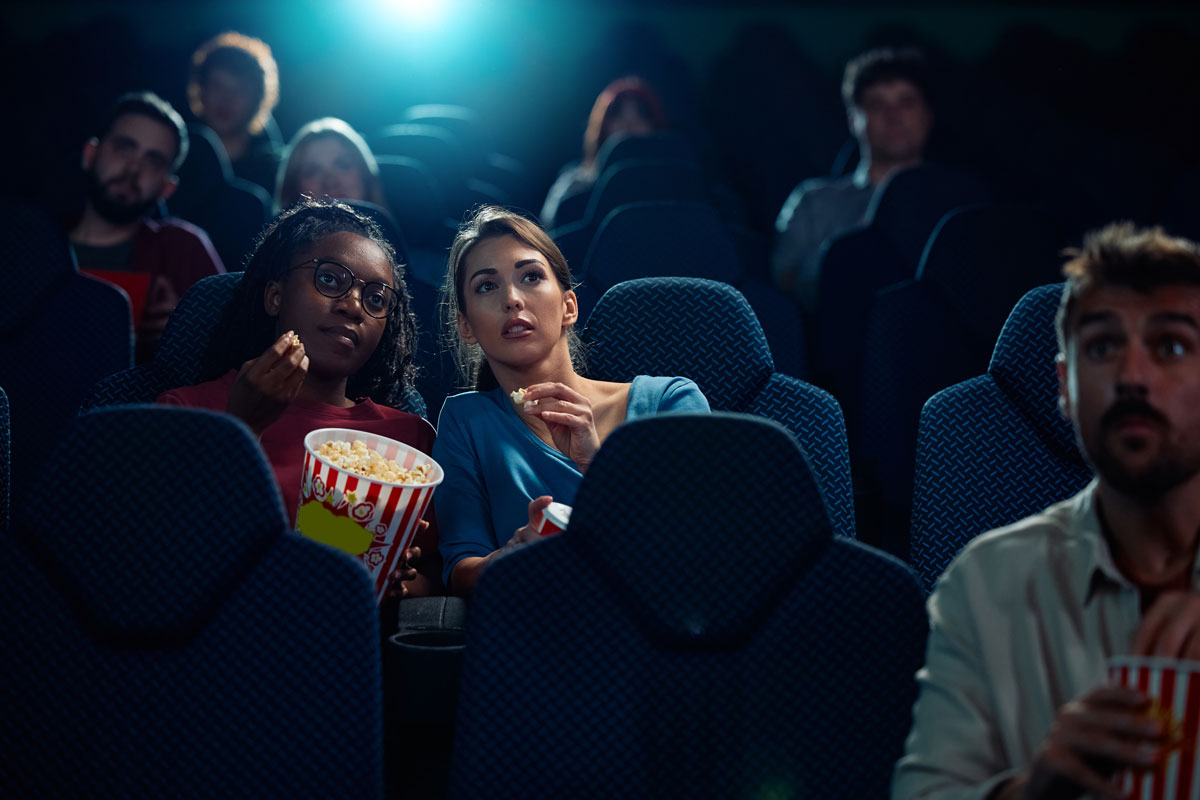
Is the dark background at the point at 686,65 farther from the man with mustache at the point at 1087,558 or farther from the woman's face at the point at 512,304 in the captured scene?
the man with mustache at the point at 1087,558

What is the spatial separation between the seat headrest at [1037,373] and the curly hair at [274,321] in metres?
0.81

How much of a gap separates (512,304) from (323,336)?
246mm

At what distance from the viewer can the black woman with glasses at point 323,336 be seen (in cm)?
147

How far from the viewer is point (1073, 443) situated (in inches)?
58.2

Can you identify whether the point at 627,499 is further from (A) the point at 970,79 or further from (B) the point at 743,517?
(A) the point at 970,79

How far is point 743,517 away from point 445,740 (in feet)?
1.49

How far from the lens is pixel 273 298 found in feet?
5.16

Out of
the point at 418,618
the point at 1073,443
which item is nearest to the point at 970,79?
the point at 1073,443

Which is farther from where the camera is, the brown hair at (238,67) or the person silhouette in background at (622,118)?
the person silhouette in background at (622,118)

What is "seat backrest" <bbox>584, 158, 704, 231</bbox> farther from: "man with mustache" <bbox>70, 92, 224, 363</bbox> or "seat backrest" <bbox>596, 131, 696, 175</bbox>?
"man with mustache" <bbox>70, 92, 224, 363</bbox>

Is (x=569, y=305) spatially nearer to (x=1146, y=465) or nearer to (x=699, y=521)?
(x=699, y=521)

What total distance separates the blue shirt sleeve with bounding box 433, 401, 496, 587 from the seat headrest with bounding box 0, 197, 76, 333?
0.81m

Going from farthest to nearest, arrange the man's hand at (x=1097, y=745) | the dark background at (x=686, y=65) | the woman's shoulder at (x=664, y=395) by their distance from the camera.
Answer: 1. the dark background at (x=686, y=65)
2. the woman's shoulder at (x=664, y=395)
3. the man's hand at (x=1097, y=745)

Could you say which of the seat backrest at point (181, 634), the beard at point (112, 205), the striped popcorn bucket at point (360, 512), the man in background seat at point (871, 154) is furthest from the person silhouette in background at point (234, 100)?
the seat backrest at point (181, 634)
